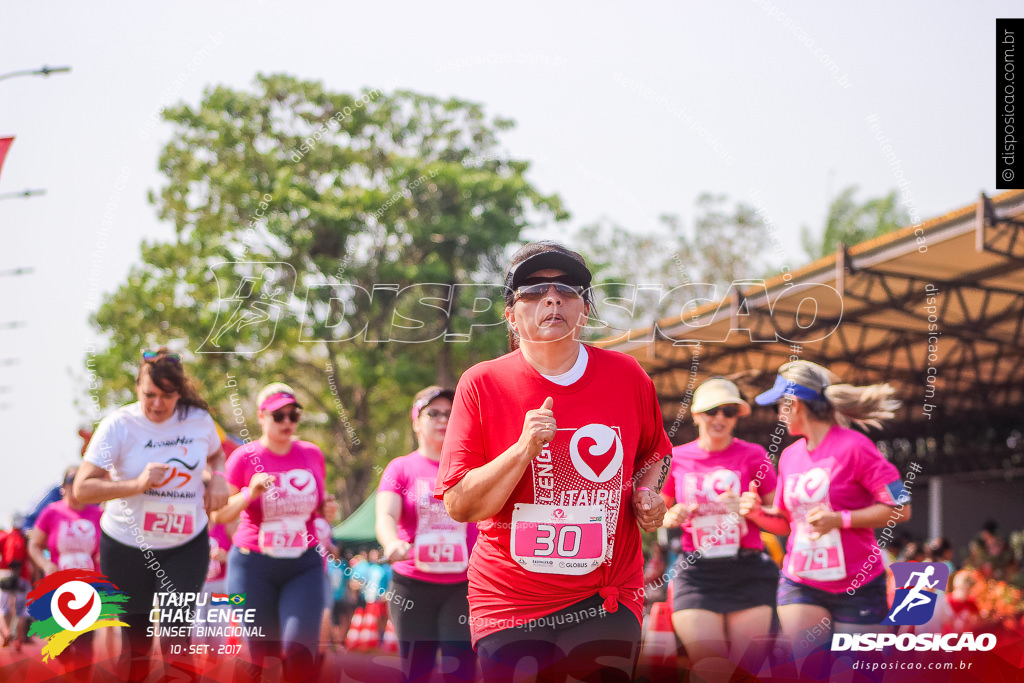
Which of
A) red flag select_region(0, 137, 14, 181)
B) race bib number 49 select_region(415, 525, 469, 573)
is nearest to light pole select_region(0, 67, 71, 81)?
red flag select_region(0, 137, 14, 181)

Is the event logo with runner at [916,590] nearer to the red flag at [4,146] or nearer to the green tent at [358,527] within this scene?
the red flag at [4,146]

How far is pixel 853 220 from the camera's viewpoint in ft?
94.7

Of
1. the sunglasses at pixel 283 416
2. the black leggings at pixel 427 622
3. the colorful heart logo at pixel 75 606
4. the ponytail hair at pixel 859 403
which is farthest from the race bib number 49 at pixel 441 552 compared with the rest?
the ponytail hair at pixel 859 403

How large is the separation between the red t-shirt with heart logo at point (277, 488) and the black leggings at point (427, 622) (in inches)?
28.8

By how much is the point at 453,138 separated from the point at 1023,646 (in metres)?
9.88

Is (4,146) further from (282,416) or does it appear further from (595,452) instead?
(595,452)

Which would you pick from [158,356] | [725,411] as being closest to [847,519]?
[725,411]

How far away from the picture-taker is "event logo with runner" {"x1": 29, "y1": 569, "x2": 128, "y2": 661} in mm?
5141

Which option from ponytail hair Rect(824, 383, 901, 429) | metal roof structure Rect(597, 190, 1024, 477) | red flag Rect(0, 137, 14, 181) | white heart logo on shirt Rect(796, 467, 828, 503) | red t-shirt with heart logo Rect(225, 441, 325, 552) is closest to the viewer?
white heart logo on shirt Rect(796, 467, 828, 503)

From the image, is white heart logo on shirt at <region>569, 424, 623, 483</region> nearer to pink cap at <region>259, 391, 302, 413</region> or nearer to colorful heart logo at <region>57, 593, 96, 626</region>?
pink cap at <region>259, 391, 302, 413</region>

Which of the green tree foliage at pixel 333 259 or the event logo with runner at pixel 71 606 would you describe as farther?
the green tree foliage at pixel 333 259

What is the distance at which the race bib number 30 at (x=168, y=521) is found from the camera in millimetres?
5094

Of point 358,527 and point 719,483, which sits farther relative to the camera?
point 358,527

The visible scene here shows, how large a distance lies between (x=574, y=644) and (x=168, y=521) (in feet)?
9.87
